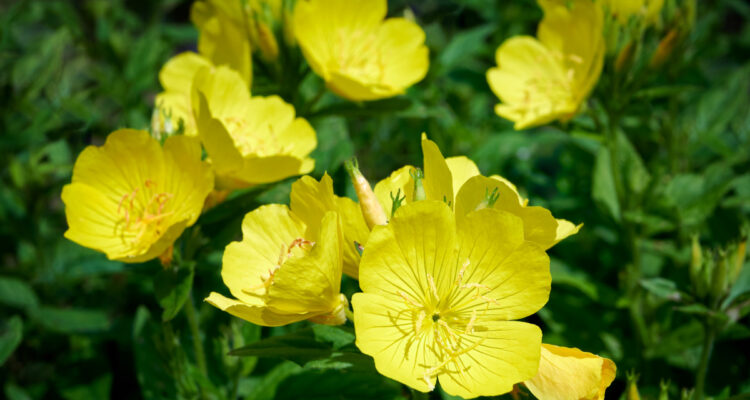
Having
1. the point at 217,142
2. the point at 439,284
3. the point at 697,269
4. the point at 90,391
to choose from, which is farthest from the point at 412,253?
the point at 90,391

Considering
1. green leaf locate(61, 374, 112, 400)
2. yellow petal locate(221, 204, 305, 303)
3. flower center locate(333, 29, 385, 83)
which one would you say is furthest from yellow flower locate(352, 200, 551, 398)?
green leaf locate(61, 374, 112, 400)

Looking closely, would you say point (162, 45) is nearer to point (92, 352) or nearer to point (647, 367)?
point (92, 352)

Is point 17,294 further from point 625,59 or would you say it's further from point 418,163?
point 625,59

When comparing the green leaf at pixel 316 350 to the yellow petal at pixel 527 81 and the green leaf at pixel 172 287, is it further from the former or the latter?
the yellow petal at pixel 527 81

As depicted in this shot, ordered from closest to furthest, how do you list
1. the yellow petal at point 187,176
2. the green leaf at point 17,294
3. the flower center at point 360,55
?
the yellow petal at point 187,176 → the flower center at point 360,55 → the green leaf at point 17,294

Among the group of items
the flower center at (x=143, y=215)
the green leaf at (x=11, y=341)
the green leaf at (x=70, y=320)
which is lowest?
the green leaf at (x=70, y=320)

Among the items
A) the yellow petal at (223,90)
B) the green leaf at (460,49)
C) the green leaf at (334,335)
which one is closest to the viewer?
the green leaf at (334,335)

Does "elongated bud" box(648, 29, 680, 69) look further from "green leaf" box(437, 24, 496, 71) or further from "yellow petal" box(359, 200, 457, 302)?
"yellow petal" box(359, 200, 457, 302)

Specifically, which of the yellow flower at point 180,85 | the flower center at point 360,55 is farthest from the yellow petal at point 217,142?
the flower center at point 360,55
